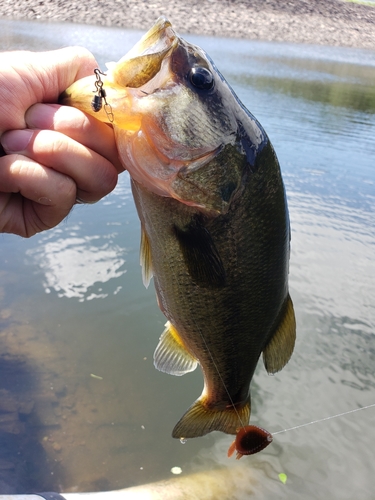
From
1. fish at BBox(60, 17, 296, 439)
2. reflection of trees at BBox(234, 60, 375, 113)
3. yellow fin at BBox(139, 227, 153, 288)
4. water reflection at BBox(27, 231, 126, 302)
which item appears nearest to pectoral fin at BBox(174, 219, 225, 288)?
fish at BBox(60, 17, 296, 439)

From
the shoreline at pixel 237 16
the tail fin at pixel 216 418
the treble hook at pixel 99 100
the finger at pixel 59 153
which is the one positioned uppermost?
the treble hook at pixel 99 100

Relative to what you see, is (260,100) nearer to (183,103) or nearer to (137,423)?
(137,423)

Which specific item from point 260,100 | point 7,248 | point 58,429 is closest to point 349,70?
point 260,100

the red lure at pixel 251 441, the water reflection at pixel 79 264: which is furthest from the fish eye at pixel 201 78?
the water reflection at pixel 79 264

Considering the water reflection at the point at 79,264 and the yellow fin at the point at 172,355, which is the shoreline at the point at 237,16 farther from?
the yellow fin at the point at 172,355

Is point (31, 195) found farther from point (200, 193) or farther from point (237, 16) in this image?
point (237, 16)

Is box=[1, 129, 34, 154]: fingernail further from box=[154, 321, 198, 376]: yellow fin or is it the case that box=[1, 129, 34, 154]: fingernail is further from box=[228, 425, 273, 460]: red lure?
box=[228, 425, 273, 460]: red lure
